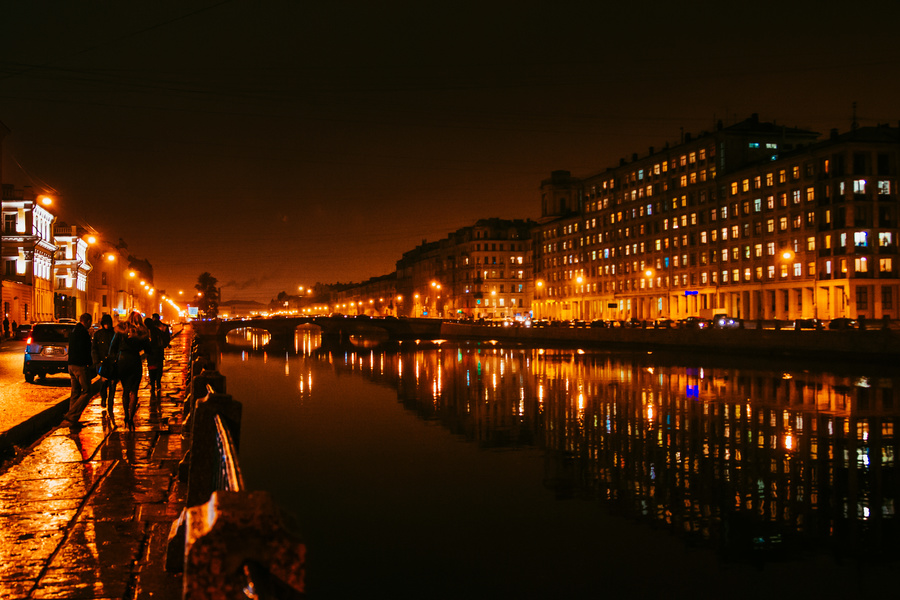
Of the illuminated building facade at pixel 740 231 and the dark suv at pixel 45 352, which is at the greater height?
the illuminated building facade at pixel 740 231

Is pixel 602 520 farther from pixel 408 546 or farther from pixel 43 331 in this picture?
pixel 43 331

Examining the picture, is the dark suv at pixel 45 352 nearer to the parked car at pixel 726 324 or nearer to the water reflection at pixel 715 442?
the water reflection at pixel 715 442

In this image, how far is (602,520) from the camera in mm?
13867

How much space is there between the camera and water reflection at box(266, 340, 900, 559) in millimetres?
13562

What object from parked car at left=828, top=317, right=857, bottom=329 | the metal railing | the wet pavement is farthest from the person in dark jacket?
parked car at left=828, top=317, right=857, bottom=329

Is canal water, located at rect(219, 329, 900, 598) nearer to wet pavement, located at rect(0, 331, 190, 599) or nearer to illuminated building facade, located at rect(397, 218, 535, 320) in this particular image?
wet pavement, located at rect(0, 331, 190, 599)

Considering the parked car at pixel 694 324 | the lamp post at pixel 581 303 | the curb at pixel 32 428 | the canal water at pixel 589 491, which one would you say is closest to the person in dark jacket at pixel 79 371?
the curb at pixel 32 428

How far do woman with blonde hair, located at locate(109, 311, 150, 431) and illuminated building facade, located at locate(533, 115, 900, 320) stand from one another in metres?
63.4

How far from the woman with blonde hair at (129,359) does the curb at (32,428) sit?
1799mm

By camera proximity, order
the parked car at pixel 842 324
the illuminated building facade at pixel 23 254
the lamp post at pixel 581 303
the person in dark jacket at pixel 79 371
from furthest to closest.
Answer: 1. the lamp post at pixel 581 303
2. the illuminated building facade at pixel 23 254
3. the parked car at pixel 842 324
4. the person in dark jacket at pixel 79 371

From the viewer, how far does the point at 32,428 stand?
16062 millimetres

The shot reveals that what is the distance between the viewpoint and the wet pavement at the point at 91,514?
671cm

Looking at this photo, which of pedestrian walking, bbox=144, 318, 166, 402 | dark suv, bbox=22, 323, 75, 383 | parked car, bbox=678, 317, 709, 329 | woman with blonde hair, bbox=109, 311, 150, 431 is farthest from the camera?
parked car, bbox=678, 317, 709, 329

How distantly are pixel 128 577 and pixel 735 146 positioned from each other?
332ft
